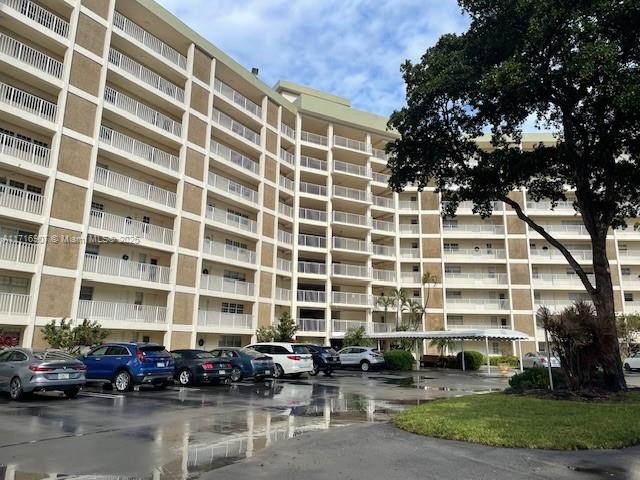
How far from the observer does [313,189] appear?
43.2 meters

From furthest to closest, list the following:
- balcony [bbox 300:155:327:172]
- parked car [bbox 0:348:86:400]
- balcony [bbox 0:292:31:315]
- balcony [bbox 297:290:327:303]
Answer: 1. balcony [bbox 300:155:327:172]
2. balcony [bbox 297:290:327:303]
3. balcony [bbox 0:292:31:315]
4. parked car [bbox 0:348:86:400]

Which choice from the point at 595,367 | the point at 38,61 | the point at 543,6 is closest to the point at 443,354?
the point at 595,367

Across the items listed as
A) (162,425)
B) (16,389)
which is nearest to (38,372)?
(16,389)

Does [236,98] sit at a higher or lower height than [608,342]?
higher

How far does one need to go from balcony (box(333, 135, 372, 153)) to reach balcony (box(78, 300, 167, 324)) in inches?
952

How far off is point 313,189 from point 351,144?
6167 millimetres

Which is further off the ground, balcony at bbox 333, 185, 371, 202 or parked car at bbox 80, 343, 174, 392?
balcony at bbox 333, 185, 371, 202

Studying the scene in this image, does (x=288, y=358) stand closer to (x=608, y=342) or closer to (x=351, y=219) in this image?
(x=608, y=342)

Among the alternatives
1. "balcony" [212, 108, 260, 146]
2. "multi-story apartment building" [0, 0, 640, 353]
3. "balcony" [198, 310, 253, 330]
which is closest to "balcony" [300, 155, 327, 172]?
"multi-story apartment building" [0, 0, 640, 353]

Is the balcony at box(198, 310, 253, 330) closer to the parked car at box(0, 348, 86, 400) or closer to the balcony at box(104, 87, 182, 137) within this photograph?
the balcony at box(104, 87, 182, 137)

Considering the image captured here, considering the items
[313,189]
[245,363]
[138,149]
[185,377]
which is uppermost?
[313,189]

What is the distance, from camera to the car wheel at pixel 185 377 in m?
18.7

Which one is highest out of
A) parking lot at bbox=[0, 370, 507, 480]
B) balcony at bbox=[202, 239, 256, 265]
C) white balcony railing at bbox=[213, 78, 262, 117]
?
white balcony railing at bbox=[213, 78, 262, 117]

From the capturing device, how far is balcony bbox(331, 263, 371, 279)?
137 ft
